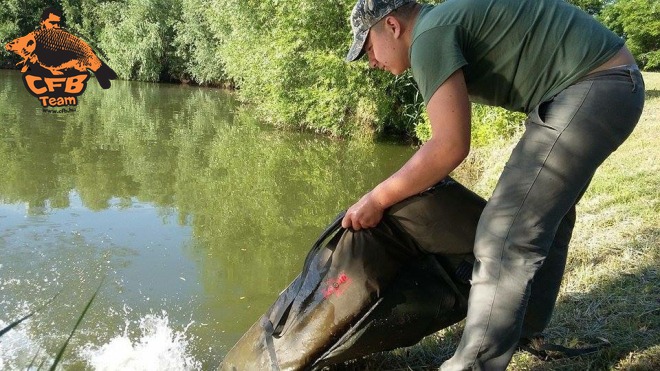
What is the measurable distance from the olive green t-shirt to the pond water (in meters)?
1.55

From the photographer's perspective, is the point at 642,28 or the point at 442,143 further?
the point at 642,28

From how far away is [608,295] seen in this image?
3316 millimetres

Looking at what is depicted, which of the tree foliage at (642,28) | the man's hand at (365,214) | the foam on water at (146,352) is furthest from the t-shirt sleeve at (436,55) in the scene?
the tree foliage at (642,28)

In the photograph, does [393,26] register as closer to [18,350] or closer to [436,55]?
[436,55]

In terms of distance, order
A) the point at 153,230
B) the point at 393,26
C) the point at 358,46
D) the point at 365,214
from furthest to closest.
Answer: the point at 153,230
the point at 365,214
the point at 358,46
the point at 393,26

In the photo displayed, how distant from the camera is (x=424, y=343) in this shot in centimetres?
326

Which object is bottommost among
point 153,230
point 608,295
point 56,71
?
point 56,71

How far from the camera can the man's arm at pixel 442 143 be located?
2.01 metres

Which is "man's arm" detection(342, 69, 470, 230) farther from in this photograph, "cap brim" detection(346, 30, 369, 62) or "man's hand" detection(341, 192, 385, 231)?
"cap brim" detection(346, 30, 369, 62)

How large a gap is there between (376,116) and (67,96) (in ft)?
44.1

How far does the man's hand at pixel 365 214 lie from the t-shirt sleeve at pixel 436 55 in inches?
22.9

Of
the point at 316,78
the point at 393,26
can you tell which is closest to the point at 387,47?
the point at 393,26

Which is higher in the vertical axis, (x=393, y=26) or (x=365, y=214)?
(x=393, y=26)

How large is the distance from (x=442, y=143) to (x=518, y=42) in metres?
0.50
